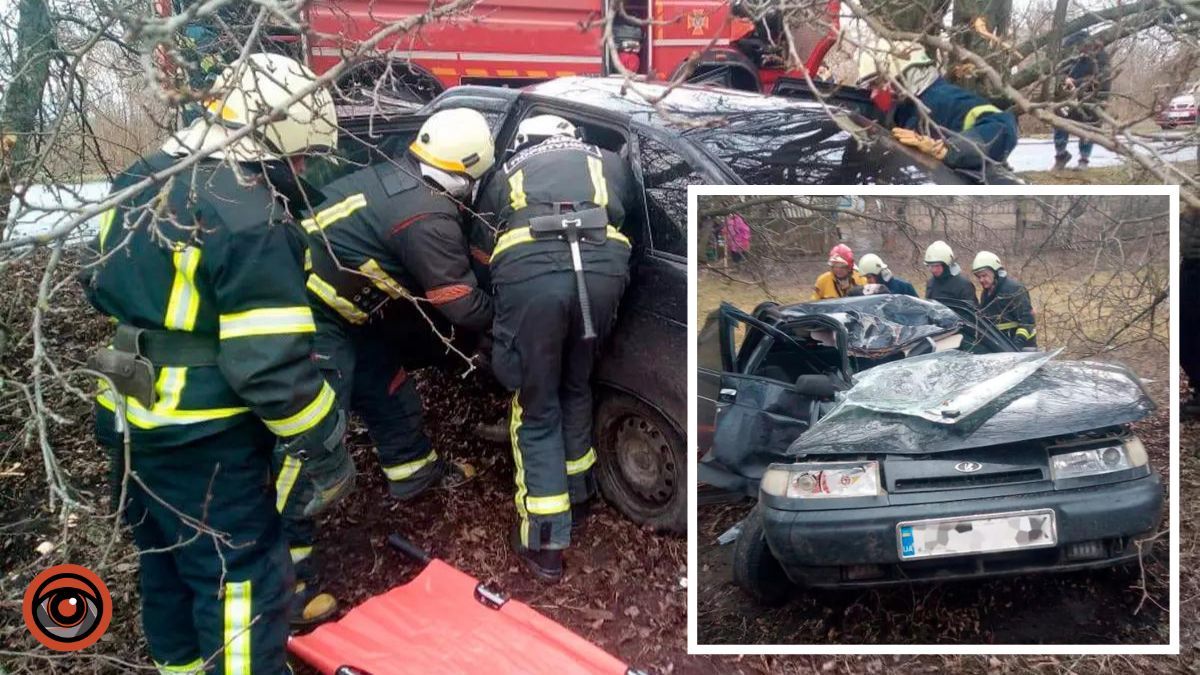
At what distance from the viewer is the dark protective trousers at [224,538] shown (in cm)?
221

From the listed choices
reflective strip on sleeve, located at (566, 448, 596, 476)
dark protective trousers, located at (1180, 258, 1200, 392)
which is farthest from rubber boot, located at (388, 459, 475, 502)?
dark protective trousers, located at (1180, 258, 1200, 392)

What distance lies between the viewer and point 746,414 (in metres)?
2.43

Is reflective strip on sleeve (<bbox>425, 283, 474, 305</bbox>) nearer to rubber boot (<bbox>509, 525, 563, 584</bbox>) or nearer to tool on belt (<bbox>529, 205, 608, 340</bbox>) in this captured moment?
tool on belt (<bbox>529, 205, 608, 340</bbox>)

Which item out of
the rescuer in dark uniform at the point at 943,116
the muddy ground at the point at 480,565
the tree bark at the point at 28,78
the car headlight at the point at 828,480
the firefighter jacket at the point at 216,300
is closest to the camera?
the firefighter jacket at the point at 216,300

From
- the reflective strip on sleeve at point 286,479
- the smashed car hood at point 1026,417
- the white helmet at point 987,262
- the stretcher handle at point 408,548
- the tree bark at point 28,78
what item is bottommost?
the stretcher handle at point 408,548

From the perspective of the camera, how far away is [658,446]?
121 inches

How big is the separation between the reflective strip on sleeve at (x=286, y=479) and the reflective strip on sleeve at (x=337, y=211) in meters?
0.93

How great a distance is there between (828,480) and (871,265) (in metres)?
0.62

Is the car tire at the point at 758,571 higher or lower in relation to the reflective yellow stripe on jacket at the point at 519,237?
lower

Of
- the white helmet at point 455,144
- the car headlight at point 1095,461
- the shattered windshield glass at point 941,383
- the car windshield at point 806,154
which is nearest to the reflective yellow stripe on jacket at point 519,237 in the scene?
the white helmet at point 455,144

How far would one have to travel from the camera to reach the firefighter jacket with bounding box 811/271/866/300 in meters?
2.36

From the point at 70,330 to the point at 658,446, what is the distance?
12.9 feet

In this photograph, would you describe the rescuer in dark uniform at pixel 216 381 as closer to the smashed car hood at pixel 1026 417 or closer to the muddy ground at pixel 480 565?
the muddy ground at pixel 480 565

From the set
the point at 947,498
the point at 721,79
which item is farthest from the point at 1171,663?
the point at 721,79
